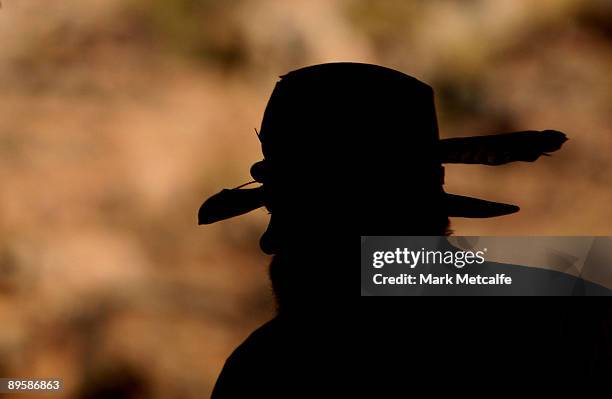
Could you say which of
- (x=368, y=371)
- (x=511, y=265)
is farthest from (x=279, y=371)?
(x=511, y=265)

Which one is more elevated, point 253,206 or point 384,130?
point 384,130

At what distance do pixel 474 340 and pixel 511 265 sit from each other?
0.32 metres

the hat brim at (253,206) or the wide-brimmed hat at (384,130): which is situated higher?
the wide-brimmed hat at (384,130)

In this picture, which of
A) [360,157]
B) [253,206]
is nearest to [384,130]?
[360,157]

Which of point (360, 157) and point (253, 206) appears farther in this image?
point (253, 206)

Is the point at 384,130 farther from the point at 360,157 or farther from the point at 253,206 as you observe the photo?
the point at 253,206

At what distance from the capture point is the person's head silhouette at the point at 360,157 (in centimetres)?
145

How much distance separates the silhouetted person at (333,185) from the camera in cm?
144

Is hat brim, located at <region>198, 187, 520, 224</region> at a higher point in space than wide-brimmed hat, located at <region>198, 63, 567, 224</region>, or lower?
lower

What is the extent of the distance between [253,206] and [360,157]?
0.32 metres

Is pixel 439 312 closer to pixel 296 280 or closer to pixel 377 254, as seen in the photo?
pixel 377 254

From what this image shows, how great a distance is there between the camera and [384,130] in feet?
4.89

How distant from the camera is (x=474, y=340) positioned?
1.38m

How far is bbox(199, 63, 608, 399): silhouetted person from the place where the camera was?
1439 mm
